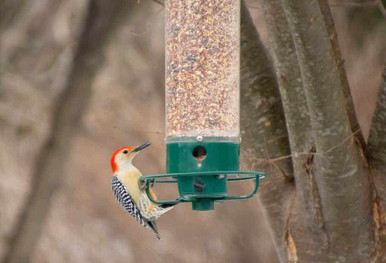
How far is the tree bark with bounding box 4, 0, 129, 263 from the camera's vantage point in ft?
23.7

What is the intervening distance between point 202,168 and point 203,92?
43cm

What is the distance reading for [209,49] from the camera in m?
5.40

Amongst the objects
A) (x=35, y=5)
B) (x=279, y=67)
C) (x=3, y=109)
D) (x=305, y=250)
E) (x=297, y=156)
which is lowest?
(x=305, y=250)

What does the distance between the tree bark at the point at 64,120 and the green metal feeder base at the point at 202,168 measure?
6.62 feet

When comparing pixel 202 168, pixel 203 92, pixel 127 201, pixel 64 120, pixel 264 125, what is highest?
pixel 64 120

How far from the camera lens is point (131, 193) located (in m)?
6.68

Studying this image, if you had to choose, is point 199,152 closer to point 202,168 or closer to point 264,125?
point 202,168

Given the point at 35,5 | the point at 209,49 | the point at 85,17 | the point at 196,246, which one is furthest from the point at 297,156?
the point at 196,246

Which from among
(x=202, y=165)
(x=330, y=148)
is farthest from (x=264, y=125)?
(x=202, y=165)

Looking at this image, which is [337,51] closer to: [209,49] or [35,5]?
[209,49]

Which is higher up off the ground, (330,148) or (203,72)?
(203,72)

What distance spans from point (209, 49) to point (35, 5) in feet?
12.3

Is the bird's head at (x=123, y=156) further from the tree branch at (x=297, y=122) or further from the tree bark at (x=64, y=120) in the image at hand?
the tree branch at (x=297, y=122)

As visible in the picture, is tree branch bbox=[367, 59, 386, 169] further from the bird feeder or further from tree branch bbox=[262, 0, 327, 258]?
the bird feeder
